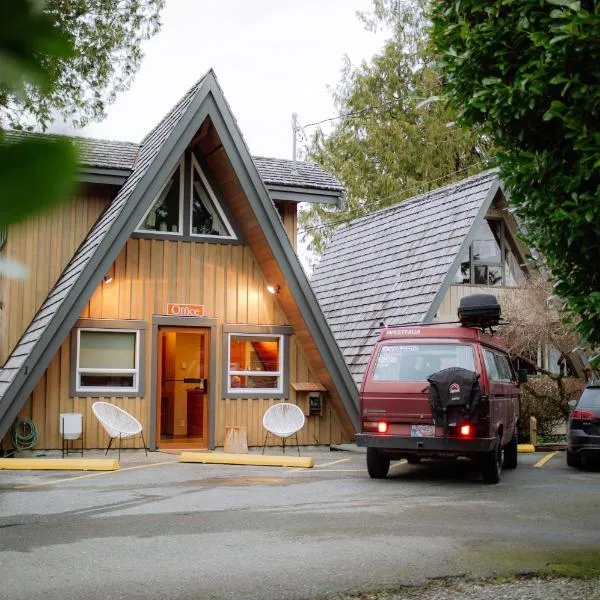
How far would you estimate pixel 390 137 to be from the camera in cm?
3444

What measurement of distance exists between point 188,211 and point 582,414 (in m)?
8.13

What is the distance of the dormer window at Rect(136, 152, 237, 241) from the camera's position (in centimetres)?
1644

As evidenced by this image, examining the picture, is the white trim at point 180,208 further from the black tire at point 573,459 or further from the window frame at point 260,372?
the black tire at point 573,459

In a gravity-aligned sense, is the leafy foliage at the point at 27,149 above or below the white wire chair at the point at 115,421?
above

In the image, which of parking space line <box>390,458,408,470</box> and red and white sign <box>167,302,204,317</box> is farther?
red and white sign <box>167,302,204,317</box>

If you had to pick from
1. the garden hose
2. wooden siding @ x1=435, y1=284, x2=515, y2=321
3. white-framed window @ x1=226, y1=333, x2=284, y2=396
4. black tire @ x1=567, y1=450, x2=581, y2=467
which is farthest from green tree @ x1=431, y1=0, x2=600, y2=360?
wooden siding @ x1=435, y1=284, x2=515, y2=321

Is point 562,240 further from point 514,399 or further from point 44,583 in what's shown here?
point 514,399

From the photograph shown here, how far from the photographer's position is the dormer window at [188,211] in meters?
16.4

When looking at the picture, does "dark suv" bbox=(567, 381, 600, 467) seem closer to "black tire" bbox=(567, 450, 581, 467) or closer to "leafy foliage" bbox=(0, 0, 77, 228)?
"black tire" bbox=(567, 450, 581, 467)

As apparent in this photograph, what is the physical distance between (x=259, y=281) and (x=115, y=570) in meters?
10.8

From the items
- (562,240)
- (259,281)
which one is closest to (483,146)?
(259,281)

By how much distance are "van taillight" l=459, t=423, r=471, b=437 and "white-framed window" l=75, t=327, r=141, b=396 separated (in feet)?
21.6

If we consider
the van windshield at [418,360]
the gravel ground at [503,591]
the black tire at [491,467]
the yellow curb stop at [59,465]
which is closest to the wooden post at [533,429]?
the black tire at [491,467]

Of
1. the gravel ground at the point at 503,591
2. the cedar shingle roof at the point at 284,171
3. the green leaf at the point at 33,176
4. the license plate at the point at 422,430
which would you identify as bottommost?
the gravel ground at the point at 503,591
